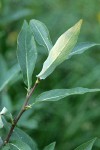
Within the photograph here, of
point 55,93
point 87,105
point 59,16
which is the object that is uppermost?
point 55,93

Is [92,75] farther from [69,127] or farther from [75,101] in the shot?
[69,127]

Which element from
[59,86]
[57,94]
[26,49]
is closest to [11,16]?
[59,86]

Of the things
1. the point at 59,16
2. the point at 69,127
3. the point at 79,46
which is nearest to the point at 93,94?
the point at 69,127

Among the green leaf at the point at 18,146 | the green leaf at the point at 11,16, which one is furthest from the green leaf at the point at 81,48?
the green leaf at the point at 11,16

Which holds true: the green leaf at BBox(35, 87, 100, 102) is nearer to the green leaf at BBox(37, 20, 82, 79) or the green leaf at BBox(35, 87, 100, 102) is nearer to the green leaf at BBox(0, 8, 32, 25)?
the green leaf at BBox(37, 20, 82, 79)

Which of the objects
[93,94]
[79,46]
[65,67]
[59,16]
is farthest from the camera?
[59,16]

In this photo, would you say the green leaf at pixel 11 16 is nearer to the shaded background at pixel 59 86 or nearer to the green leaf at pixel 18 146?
the shaded background at pixel 59 86

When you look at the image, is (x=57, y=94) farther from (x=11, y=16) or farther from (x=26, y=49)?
(x=11, y=16)
